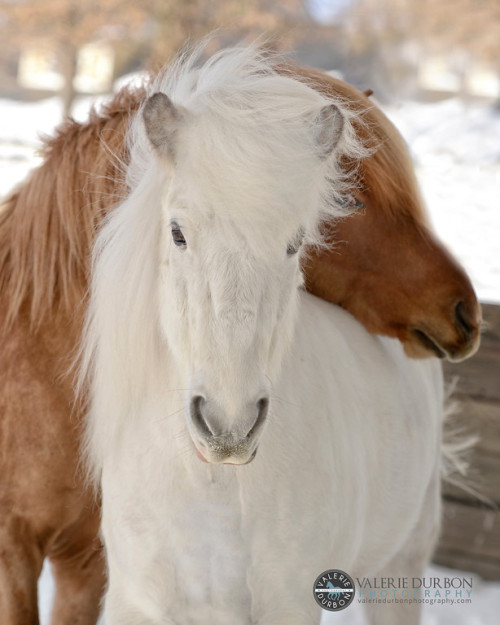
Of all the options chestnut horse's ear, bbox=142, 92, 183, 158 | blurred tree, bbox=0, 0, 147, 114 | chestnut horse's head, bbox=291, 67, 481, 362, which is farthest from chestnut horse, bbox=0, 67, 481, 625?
blurred tree, bbox=0, 0, 147, 114

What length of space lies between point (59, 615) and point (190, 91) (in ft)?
4.93

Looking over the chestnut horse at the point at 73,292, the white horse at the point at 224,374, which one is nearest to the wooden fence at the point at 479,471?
the chestnut horse at the point at 73,292

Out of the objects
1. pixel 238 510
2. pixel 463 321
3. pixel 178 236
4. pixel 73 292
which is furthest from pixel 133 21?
pixel 238 510

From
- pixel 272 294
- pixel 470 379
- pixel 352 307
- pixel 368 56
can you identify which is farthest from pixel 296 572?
pixel 368 56

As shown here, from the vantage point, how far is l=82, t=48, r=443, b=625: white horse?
50.6 inches

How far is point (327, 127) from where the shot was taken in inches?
55.6

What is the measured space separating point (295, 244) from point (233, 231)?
0.14m

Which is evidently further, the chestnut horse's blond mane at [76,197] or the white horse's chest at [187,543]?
the chestnut horse's blond mane at [76,197]

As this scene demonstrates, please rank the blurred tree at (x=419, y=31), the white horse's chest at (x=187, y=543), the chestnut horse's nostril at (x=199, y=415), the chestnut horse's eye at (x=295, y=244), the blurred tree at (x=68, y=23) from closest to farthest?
the chestnut horse's nostril at (x=199, y=415), the chestnut horse's eye at (x=295, y=244), the white horse's chest at (x=187, y=543), the blurred tree at (x=419, y=31), the blurred tree at (x=68, y=23)

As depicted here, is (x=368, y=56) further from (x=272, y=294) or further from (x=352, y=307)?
(x=272, y=294)

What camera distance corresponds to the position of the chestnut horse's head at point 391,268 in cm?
189

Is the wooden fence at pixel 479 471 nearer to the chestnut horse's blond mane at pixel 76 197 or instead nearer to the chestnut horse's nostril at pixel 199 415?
the chestnut horse's blond mane at pixel 76 197

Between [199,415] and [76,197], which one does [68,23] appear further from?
[199,415]

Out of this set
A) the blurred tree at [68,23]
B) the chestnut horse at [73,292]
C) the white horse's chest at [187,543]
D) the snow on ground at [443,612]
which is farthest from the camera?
the blurred tree at [68,23]
